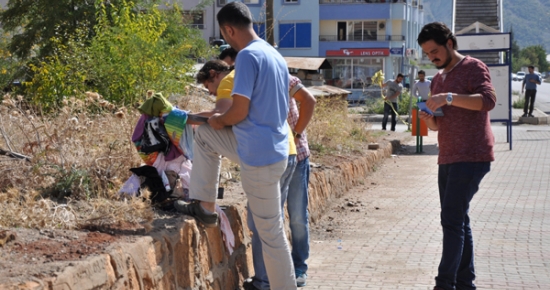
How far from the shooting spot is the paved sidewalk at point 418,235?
6.53 meters

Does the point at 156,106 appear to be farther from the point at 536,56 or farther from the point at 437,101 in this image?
the point at 536,56

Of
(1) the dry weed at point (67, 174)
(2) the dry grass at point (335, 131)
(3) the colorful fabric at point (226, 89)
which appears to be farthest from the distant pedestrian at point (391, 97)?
(3) the colorful fabric at point (226, 89)

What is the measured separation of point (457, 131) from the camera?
5637mm

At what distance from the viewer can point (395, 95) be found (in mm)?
24125

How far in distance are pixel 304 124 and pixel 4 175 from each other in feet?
7.63

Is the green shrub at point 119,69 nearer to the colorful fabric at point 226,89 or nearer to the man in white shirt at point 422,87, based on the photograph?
the colorful fabric at point 226,89

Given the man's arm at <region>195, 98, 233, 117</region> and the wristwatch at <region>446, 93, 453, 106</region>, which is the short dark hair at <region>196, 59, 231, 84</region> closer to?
the man's arm at <region>195, 98, 233, 117</region>

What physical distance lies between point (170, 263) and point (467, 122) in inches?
85.8

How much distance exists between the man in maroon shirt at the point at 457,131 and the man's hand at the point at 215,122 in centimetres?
147

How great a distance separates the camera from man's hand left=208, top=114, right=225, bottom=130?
5023 mm

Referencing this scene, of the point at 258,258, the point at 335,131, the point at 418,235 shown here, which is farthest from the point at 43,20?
the point at 258,258

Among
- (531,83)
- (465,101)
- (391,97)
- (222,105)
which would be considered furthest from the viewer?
(531,83)

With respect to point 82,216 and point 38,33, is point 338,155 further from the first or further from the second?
point 38,33

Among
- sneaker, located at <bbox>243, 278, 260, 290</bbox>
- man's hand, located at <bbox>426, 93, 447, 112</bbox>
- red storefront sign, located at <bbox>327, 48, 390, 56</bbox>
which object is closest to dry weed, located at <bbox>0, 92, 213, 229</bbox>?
sneaker, located at <bbox>243, 278, 260, 290</bbox>
